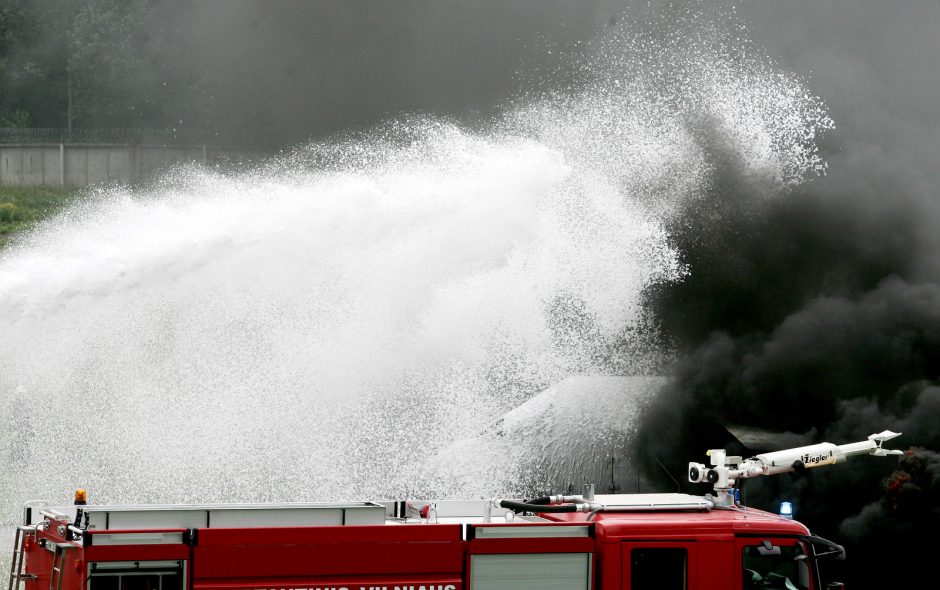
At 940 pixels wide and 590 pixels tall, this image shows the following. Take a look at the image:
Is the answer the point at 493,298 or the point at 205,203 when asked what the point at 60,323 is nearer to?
the point at 205,203

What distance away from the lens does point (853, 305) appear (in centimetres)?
1853

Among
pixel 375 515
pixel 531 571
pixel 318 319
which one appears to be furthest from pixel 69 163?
Answer: pixel 531 571

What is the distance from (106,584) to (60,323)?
30.9 feet

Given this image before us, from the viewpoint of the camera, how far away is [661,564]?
962cm

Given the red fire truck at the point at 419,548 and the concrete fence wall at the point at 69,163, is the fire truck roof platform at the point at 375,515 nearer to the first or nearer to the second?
the red fire truck at the point at 419,548

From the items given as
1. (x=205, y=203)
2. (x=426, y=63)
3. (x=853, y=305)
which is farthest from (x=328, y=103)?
(x=853, y=305)

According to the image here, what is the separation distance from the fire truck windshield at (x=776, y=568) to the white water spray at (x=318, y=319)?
28.8ft

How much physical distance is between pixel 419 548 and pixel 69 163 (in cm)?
4421

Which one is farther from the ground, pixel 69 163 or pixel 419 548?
pixel 69 163

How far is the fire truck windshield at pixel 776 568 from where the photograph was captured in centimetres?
973

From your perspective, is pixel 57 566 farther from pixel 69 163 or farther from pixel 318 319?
A: pixel 69 163

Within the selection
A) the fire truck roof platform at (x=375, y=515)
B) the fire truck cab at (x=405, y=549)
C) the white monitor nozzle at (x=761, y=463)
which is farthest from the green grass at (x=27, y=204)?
the white monitor nozzle at (x=761, y=463)

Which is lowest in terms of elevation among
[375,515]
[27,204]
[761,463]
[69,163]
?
[375,515]

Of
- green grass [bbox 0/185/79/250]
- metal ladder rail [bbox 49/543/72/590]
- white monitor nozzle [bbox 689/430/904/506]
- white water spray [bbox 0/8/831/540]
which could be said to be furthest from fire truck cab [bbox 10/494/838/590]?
green grass [bbox 0/185/79/250]
